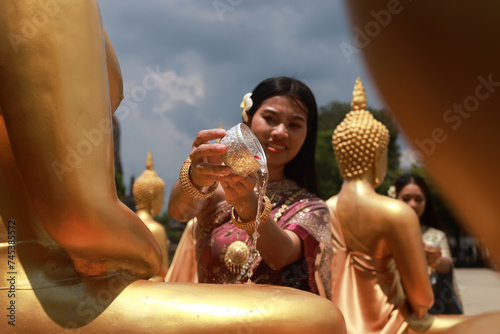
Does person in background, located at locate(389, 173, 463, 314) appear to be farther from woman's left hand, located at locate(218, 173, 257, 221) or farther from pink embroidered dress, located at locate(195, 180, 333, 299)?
woman's left hand, located at locate(218, 173, 257, 221)

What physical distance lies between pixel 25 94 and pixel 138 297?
0.52 meters

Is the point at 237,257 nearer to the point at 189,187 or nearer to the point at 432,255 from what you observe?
the point at 189,187

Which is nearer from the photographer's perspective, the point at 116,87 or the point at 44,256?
the point at 44,256

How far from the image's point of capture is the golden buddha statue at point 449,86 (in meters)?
0.45

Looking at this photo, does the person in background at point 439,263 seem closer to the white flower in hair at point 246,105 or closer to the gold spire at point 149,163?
the white flower in hair at point 246,105

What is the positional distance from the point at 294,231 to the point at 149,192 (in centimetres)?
443

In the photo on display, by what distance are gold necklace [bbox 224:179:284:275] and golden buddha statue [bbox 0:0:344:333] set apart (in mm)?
763

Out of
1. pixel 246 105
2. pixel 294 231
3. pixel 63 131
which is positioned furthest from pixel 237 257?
pixel 63 131

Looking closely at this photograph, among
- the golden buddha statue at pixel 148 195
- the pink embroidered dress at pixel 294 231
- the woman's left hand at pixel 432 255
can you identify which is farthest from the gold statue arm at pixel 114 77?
the golden buddha statue at pixel 148 195

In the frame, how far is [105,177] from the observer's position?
1.17 metres

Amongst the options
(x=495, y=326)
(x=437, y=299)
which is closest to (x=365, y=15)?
(x=495, y=326)

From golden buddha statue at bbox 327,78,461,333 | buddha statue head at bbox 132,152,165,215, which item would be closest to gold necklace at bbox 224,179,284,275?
golden buddha statue at bbox 327,78,461,333

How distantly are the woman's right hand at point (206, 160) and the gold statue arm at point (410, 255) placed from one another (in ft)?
4.57

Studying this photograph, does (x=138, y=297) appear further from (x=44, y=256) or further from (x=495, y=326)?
(x=495, y=326)
